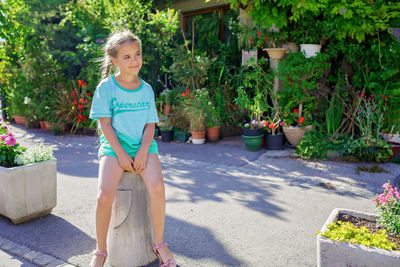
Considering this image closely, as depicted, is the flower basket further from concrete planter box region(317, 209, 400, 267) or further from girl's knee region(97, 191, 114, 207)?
girl's knee region(97, 191, 114, 207)

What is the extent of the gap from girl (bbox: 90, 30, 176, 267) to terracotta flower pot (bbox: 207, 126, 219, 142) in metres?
4.43

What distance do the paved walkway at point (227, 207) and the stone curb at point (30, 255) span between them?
0.01 meters

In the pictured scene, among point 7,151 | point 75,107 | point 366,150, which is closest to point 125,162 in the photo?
point 7,151

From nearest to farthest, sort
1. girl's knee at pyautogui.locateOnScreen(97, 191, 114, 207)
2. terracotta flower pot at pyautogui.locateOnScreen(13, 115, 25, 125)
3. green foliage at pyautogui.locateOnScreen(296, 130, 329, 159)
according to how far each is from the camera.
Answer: girl's knee at pyautogui.locateOnScreen(97, 191, 114, 207), green foliage at pyautogui.locateOnScreen(296, 130, 329, 159), terracotta flower pot at pyautogui.locateOnScreen(13, 115, 25, 125)

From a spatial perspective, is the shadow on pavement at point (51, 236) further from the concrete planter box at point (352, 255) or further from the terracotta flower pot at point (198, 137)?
the terracotta flower pot at point (198, 137)

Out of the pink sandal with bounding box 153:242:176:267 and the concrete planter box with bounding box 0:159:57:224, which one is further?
the concrete planter box with bounding box 0:159:57:224

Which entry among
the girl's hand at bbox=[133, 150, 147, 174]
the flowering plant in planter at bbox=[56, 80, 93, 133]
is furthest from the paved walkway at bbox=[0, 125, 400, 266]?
the flowering plant in planter at bbox=[56, 80, 93, 133]

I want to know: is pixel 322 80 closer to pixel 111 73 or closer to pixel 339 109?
pixel 339 109

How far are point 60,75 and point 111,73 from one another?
7335 millimetres

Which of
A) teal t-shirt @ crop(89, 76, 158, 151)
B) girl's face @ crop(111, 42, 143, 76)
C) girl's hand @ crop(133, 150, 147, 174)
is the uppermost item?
girl's face @ crop(111, 42, 143, 76)

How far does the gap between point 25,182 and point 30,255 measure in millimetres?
781

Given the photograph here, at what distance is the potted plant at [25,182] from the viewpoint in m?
A: 3.34

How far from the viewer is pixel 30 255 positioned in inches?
113

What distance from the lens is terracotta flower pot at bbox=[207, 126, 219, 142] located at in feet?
23.8
